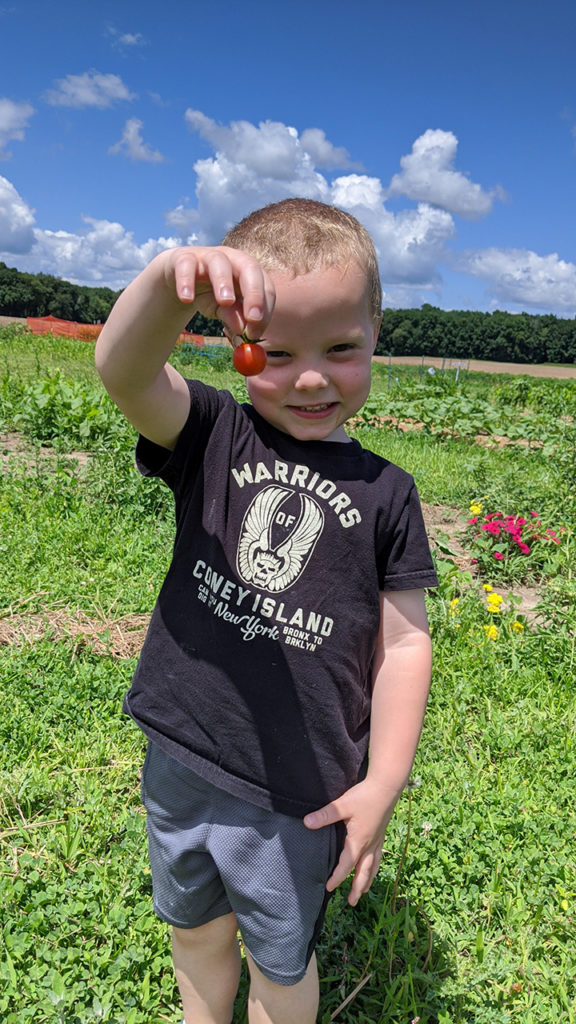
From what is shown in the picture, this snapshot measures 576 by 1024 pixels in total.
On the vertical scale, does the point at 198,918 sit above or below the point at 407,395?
below

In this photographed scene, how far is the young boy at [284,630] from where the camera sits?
1.33m

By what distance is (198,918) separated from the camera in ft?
4.95

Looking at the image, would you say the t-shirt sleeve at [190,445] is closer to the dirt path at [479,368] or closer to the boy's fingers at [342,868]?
the boy's fingers at [342,868]

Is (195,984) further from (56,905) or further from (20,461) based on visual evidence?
(20,461)

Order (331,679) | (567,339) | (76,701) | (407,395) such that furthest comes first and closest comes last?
(567,339)
(407,395)
(76,701)
(331,679)

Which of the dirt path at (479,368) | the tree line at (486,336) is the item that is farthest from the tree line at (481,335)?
the dirt path at (479,368)

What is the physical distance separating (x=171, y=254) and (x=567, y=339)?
8744 centimetres

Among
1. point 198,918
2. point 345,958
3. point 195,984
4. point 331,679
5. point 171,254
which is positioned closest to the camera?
point 171,254

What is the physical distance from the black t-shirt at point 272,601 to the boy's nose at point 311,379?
16 cm

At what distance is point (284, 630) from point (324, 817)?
34 centimetres

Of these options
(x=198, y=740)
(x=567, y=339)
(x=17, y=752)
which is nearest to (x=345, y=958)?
(x=198, y=740)

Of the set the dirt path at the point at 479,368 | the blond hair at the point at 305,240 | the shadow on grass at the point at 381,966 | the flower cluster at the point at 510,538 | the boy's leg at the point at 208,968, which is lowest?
the shadow on grass at the point at 381,966

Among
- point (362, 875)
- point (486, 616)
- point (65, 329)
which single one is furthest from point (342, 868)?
point (65, 329)

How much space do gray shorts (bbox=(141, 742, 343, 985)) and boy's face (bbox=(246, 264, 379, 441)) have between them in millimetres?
713
